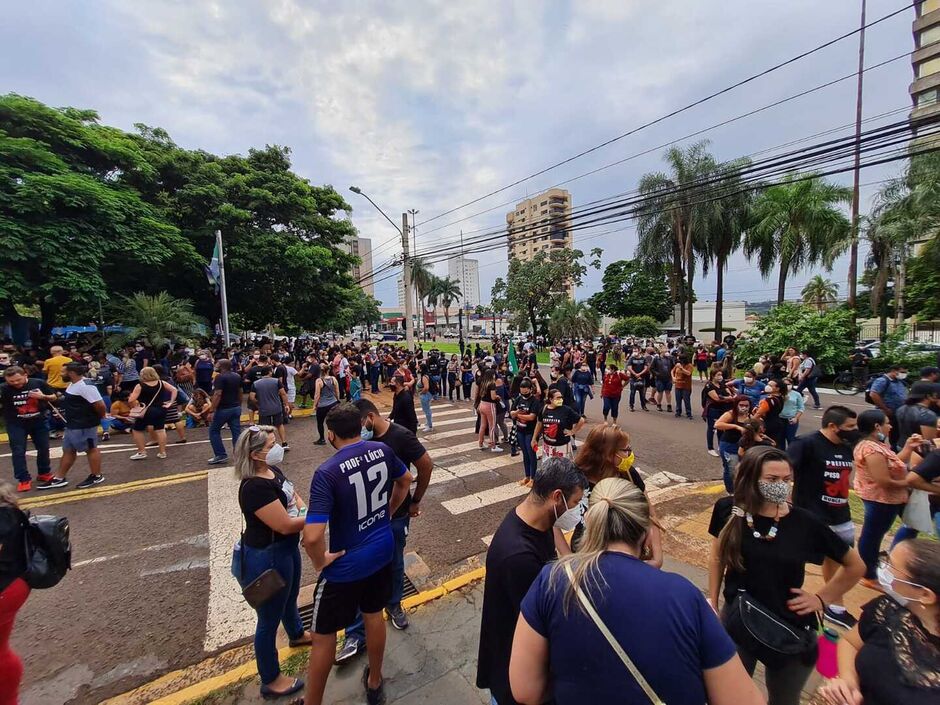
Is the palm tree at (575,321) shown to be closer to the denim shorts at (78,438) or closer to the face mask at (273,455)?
the denim shorts at (78,438)

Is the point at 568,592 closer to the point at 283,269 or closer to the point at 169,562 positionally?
the point at 169,562

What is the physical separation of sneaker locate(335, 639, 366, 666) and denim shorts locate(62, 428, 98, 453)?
5612 millimetres

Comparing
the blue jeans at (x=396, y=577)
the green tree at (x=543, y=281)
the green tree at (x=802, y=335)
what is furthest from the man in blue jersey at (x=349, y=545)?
the green tree at (x=543, y=281)

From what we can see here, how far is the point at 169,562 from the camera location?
4441mm

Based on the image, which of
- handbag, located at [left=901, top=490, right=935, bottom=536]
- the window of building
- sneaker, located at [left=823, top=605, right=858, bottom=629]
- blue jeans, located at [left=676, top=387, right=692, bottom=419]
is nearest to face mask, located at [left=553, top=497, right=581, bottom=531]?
sneaker, located at [left=823, top=605, right=858, bottom=629]

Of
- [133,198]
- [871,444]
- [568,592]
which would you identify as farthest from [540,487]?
[133,198]

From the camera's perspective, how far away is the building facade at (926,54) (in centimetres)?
3841

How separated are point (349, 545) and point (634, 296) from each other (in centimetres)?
4538

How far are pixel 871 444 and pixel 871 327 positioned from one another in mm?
30057

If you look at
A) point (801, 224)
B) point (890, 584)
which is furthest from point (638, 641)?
point (801, 224)

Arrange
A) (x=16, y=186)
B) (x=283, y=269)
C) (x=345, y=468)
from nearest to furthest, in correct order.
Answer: (x=345, y=468) → (x=16, y=186) → (x=283, y=269)

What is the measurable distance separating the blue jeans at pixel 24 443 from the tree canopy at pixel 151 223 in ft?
30.7

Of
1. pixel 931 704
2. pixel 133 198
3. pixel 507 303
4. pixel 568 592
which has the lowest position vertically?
pixel 931 704

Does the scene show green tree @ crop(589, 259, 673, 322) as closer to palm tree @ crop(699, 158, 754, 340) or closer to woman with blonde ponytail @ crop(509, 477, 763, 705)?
palm tree @ crop(699, 158, 754, 340)
